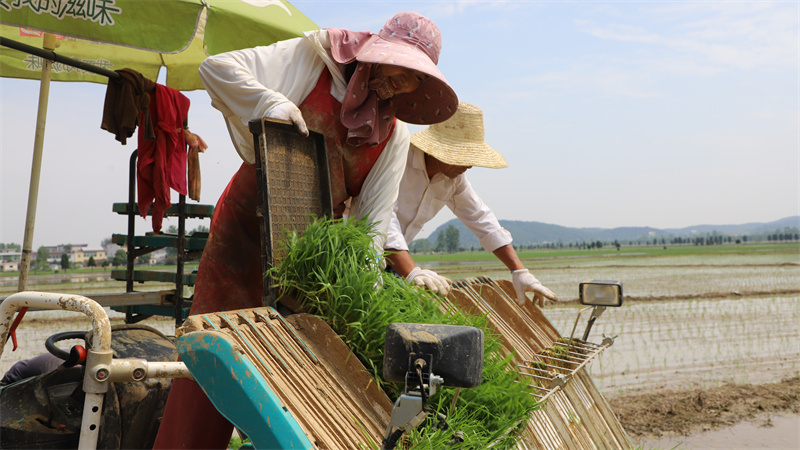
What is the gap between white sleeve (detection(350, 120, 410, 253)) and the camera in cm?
236

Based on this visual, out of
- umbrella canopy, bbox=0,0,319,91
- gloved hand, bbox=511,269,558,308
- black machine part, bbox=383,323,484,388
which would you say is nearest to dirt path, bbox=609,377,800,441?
gloved hand, bbox=511,269,558,308

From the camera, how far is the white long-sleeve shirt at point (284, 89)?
6.48ft

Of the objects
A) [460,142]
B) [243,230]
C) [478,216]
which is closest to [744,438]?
[478,216]

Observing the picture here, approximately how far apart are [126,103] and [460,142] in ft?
8.22

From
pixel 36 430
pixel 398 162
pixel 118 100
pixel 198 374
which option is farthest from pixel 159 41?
pixel 198 374

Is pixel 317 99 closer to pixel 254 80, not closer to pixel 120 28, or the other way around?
pixel 254 80

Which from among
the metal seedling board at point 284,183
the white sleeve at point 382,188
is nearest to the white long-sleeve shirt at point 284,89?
the white sleeve at point 382,188

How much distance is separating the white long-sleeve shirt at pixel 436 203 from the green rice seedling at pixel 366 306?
1.78 metres

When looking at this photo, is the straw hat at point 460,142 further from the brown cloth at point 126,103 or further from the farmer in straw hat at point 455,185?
the brown cloth at point 126,103

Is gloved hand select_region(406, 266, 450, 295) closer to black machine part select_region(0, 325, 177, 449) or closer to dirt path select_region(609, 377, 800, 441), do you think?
black machine part select_region(0, 325, 177, 449)

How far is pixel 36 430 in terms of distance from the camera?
2141mm

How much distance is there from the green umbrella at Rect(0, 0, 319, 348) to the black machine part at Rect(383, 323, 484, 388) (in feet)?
10.3

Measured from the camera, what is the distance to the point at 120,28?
349 cm

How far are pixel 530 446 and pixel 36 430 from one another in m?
1.86
